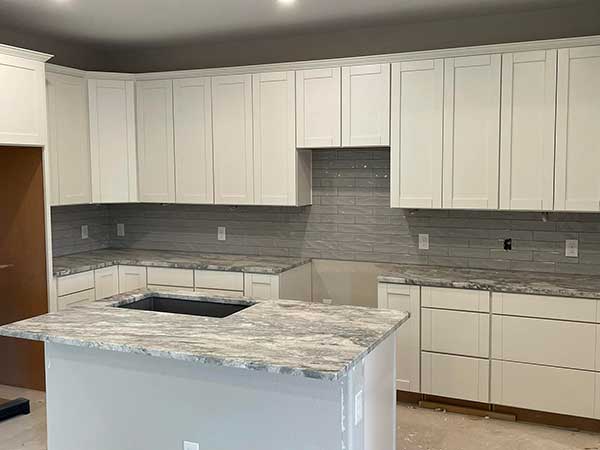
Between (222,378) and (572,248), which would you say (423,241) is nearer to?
(572,248)

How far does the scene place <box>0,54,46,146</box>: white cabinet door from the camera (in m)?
3.80

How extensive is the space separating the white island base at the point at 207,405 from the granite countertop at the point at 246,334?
0.39 ft

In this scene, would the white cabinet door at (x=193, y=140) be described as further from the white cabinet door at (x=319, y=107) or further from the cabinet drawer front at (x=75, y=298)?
the cabinet drawer front at (x=75, y=298)

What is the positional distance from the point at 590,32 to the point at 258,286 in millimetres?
2917

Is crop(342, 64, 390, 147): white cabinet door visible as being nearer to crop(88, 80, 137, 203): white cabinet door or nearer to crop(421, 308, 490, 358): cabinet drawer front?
crop(421, 308, 490, 358): cabinet drawer front

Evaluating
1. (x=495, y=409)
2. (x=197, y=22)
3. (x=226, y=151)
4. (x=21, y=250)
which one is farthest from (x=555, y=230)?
(x=21, y=250)

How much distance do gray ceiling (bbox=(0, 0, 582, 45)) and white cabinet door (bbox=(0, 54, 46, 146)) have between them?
0.41 metres

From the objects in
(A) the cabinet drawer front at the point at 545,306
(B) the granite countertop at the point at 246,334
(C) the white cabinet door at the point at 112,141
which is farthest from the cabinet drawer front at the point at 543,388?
(C) the white cabinet door at the point at 112,141

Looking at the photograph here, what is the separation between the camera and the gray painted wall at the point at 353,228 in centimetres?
418

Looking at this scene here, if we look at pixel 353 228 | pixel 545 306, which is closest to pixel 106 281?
pixel 353 228

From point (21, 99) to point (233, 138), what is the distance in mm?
1535

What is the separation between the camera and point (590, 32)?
4.06 m

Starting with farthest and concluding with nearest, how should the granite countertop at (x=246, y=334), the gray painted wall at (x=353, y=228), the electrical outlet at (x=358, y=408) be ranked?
the gray painted wall at (x=353, y=228) < the electrical outlet at (x=358, y=408) < the granite countertop at (x=246, y=334)

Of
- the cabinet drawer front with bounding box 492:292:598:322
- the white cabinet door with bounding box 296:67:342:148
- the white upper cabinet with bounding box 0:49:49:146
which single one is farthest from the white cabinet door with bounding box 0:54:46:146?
the cabinet drawer front with bounding box 492:292:598:322
